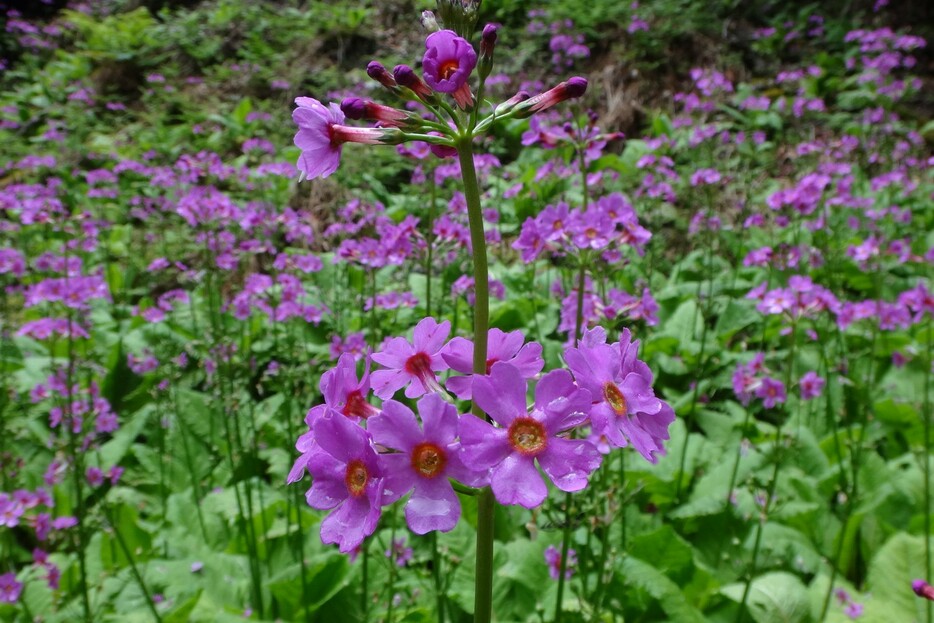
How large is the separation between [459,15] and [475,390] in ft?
1.83

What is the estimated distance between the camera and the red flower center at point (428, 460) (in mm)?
809

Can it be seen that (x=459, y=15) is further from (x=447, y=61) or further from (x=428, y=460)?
(x=428, y=460)

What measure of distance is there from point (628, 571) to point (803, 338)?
2.67m

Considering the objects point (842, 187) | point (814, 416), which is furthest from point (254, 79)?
point (814, 416)

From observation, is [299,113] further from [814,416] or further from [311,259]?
[814,416]

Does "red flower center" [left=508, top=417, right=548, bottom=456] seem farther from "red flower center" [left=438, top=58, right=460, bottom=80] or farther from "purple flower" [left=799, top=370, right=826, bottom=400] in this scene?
"purple flower" [left=799, top=370, right=826, bottom=400]

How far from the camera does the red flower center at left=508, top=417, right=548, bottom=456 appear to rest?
0.82 m

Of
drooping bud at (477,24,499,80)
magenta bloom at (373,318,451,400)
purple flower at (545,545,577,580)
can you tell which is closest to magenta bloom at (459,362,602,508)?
magenta bloom at (373,318,451,400)

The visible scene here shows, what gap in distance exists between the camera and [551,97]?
39.4 inches

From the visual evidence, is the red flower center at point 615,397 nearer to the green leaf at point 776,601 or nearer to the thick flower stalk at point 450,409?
the thick flower stalk at point 450,409

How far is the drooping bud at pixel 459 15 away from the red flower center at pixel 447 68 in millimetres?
110

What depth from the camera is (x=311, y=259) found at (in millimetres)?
3959

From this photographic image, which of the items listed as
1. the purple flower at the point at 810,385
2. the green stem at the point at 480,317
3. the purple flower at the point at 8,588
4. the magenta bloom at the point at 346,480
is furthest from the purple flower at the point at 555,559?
the purple flower at the point at 8,588

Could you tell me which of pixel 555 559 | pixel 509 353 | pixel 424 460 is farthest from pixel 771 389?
pixel 424 460
